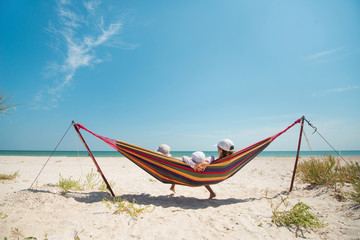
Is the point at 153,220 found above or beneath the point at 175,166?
beneath

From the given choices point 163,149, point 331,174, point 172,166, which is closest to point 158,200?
point 172,166

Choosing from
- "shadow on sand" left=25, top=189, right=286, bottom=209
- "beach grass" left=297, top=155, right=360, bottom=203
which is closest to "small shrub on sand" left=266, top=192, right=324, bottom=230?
"shadow on sand" left=25, top=189, right=286, bottom=209

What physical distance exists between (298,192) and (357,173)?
1.09 metres

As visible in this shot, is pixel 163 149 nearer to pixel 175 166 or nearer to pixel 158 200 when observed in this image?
pixel 175 166

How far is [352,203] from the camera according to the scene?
2412mm

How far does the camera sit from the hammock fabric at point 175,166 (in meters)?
2.91

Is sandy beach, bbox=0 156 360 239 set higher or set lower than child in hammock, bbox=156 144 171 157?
lower

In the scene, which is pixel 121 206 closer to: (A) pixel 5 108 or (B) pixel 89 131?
(B) pixel 89 131

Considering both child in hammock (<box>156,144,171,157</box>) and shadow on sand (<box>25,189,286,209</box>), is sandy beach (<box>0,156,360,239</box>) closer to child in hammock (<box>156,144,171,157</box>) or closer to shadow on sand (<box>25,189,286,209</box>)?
shadow on sand (<box>25,189,286,209</box>)

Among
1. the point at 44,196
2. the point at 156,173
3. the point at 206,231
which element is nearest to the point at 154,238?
the point at 206,231

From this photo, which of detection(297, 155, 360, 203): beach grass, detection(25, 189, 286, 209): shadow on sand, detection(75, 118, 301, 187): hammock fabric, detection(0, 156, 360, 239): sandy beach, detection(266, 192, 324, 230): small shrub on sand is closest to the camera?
detection(0, 156, 360, 239): sandy beach

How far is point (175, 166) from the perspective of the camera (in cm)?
293

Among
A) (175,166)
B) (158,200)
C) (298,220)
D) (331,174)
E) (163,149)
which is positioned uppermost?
(163,149)

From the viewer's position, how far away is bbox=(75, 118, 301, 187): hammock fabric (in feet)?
9.55
